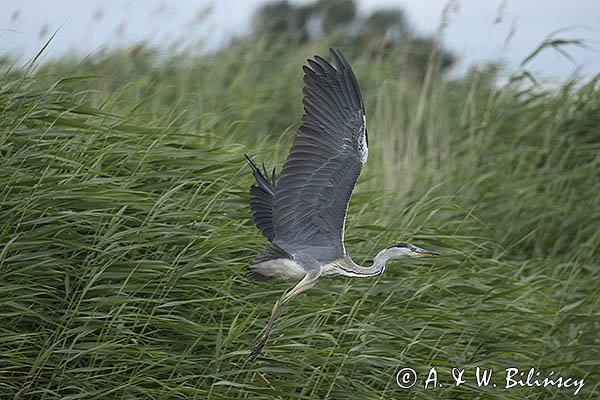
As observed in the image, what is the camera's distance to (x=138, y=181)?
3631mm

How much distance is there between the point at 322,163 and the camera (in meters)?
2.84

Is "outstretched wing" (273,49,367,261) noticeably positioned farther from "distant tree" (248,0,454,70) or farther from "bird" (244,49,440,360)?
"distant tree" (248,0,454,70)

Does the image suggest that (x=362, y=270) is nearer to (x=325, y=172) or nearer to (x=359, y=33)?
(x=325, y=172)

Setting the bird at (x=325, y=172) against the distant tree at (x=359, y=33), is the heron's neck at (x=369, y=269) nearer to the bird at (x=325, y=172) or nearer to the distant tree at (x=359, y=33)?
the bird at (x=325, y=172)

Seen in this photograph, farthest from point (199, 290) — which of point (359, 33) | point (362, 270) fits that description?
point (359, 33)

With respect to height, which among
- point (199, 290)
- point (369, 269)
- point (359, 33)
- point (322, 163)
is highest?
point (322, 163)

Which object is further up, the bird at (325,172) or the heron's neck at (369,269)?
the bird at (325,172)

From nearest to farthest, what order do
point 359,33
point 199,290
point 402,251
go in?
point 402,251
point 199,290
point 359,33

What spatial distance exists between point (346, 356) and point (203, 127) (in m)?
1.94

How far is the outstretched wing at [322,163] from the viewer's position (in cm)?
282

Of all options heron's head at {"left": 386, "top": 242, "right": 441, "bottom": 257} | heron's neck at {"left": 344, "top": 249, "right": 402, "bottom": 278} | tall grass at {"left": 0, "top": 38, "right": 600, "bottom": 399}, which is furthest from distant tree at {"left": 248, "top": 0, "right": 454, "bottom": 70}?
heron's neck at {"left": 344, "top": 249, "right": 402, "bottom": 278}

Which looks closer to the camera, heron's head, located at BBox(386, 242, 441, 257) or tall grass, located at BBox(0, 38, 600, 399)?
heron's head, located at BBox(386, 242, 441, 257)

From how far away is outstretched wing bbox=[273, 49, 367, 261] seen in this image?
2.82 meters

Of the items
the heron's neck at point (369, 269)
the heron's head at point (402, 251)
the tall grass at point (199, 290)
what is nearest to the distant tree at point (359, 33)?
the tall grass at point (199, 290)
